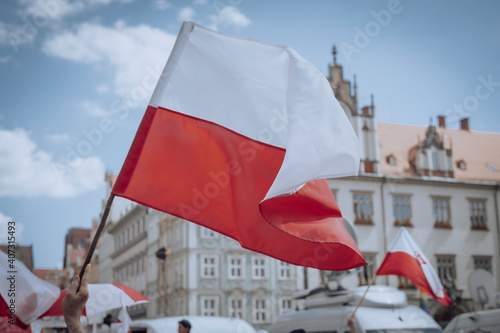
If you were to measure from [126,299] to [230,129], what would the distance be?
526 centimetres

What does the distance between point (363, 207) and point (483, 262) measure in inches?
367

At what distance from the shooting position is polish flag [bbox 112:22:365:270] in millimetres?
4551

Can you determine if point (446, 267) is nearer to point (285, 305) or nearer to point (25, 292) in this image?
point (285, 305)

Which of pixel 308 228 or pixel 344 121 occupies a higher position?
pixel 344 121

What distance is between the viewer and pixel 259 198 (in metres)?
4.92

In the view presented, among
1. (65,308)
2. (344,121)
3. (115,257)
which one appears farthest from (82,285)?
(115,257)

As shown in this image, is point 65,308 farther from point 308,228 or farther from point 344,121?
point 344,121

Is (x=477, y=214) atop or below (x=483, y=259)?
atop

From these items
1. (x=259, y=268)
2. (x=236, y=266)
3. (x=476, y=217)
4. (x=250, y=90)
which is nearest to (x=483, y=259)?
(x=476, y=217)

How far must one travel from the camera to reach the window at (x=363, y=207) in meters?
39.0

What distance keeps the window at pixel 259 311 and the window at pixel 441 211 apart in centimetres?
1198

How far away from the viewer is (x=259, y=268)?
3919 cm

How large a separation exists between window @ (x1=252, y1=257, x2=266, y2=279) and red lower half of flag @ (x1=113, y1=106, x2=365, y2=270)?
3437cm

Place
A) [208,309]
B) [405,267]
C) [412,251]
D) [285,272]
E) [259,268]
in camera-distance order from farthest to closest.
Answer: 1. [285,272]
2. [259,268]
3. [208,309]
4. [412,251]
5. [405,267]
